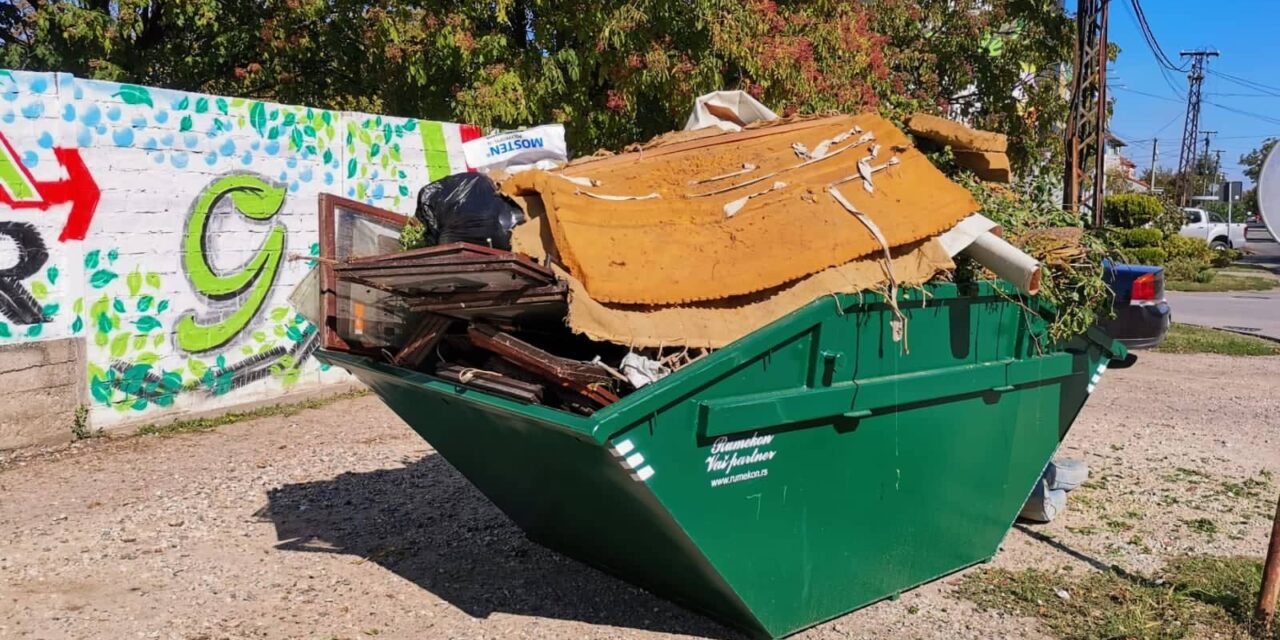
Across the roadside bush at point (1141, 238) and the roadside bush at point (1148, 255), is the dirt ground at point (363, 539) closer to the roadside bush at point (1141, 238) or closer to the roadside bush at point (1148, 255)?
the roadside bush at point (1148, 255)

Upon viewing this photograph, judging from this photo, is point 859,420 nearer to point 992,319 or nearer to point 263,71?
point 992,319

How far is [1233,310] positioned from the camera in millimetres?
18828

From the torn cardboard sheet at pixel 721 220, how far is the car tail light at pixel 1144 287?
23.8ft

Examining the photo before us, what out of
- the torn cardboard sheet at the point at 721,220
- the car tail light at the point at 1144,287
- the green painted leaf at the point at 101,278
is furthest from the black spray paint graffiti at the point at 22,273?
the car tail light at the point at 1144,287

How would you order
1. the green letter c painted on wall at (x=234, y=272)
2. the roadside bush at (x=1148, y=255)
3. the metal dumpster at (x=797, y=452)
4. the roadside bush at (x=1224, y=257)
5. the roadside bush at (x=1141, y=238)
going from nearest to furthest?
the metal dumpster at (x=797, y=452) → the green letter c painted on wall at (x=234, y=272) → the roadside bush at (x=1148, y=255) → the roadside bush at (x=1141, y=238) → the roadside bush at (x=1224, y=257)

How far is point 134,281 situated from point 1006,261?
6.37m

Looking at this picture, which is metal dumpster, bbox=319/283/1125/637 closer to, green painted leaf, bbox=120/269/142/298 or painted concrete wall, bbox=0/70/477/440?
painted concrete wall, bbox=0/70/477/440

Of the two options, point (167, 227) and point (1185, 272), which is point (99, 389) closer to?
point (167, 227)

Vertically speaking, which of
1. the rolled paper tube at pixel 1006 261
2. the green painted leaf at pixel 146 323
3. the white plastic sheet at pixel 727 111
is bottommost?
the green painted leaf at pixel 146 323

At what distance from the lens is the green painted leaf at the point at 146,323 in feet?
25.6

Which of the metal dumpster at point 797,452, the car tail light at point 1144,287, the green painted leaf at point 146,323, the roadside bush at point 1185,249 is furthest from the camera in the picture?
the roadside bush at point 1185,249

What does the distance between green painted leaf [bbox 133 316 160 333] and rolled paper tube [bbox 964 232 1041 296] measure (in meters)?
6.21

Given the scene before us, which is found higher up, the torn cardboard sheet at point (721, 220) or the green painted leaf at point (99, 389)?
the torn cardboard sheet at point (721, 220)

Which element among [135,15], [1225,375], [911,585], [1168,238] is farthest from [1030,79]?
[911,585]
